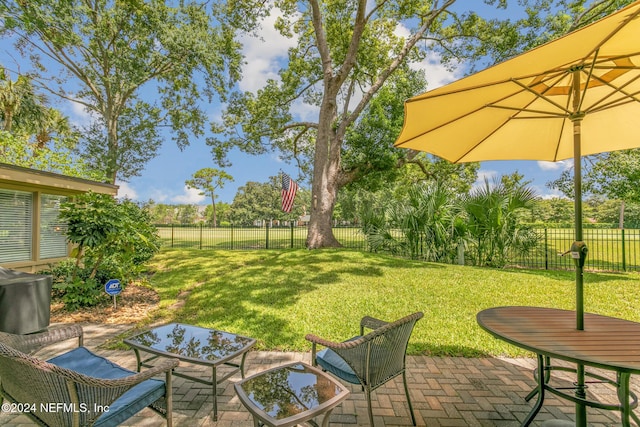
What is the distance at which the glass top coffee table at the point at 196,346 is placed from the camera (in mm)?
2346

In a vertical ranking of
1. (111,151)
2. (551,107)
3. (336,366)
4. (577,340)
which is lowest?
(336,366)

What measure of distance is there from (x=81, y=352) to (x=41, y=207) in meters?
6.25

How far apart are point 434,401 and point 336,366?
100 cm

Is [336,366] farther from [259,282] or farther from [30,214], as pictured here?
[30,214]

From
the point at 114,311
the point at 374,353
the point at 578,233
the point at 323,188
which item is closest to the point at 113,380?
the point at 374,353

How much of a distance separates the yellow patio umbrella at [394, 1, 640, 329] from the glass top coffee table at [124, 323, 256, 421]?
2559 millimetres

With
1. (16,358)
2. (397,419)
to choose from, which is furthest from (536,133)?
(16,358)

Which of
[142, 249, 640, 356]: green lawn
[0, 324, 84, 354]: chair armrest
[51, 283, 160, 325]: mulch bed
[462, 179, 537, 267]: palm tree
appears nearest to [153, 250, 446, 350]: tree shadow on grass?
[142, 249, 640, 356]: green lawn

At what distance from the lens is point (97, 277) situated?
557cm

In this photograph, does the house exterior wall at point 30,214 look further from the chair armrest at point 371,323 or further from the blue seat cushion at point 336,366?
the chair armrest at point 371,323

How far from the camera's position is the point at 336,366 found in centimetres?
230

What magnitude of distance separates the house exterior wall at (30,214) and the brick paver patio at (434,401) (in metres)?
4.85

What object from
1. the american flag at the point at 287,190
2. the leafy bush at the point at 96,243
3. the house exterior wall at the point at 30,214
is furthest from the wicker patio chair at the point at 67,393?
the american flag at the point at 287,190

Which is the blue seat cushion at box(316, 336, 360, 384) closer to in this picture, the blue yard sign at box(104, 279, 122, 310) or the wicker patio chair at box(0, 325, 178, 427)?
the wicker patio chair at box(0, 325, 178, 427)
